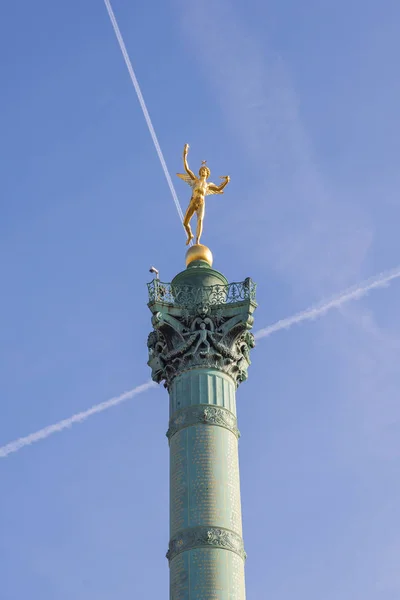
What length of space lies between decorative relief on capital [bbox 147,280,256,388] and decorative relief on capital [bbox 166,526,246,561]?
23.2ft

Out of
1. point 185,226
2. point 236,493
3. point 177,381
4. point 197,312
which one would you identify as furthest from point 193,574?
point 185,226

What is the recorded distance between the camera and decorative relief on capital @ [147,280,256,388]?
137 feet

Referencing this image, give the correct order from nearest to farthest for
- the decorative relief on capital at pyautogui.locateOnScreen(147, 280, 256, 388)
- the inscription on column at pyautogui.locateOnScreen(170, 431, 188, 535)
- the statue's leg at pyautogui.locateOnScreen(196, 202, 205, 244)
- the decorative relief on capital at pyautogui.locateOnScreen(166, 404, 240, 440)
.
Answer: the inscription on column at pyautogui.locateOnScreen(170, 431, 188, 535) < the decorative relief on capital at pyautogui.locateOnScreen(166, 404, 240, 440) < the decorative relief on capital at pyautogui.locateOnScreen(147, 280, 256, 388) < the statue's leg at pyautogui.locateOnScreen(196, 202, 205, 244)

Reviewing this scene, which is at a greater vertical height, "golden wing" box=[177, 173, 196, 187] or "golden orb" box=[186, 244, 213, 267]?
"golden wing" box=[177, 173, 196, 187]

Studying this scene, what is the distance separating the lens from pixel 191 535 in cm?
3706

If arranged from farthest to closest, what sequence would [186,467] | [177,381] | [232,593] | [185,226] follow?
[185,226], [177,381], [186,467], [232,593]

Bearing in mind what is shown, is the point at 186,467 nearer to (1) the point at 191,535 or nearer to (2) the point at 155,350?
(1) the point at 191,535

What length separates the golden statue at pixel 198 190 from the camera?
47594 millimetres

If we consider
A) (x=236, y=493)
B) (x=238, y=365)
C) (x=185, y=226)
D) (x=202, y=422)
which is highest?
(x=185, y=226)

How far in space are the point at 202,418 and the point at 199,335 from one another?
12.1 feet

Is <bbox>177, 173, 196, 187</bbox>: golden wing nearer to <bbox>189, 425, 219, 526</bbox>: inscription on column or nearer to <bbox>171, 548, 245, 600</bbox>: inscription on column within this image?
<bbox>189, 425, 219, 526</bbox>: inscription on column

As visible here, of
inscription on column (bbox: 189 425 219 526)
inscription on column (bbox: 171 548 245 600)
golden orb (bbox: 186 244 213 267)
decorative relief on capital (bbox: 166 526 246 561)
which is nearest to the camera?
inscription on column (bbox: 171 548 245 600)

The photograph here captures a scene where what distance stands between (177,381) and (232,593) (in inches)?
360

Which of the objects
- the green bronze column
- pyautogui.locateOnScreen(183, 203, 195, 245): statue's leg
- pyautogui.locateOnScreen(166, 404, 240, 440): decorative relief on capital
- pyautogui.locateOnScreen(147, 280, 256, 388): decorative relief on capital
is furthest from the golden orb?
pyautogui.locateOnScreen(166, 404, 240, 440): decorative relief on capital
